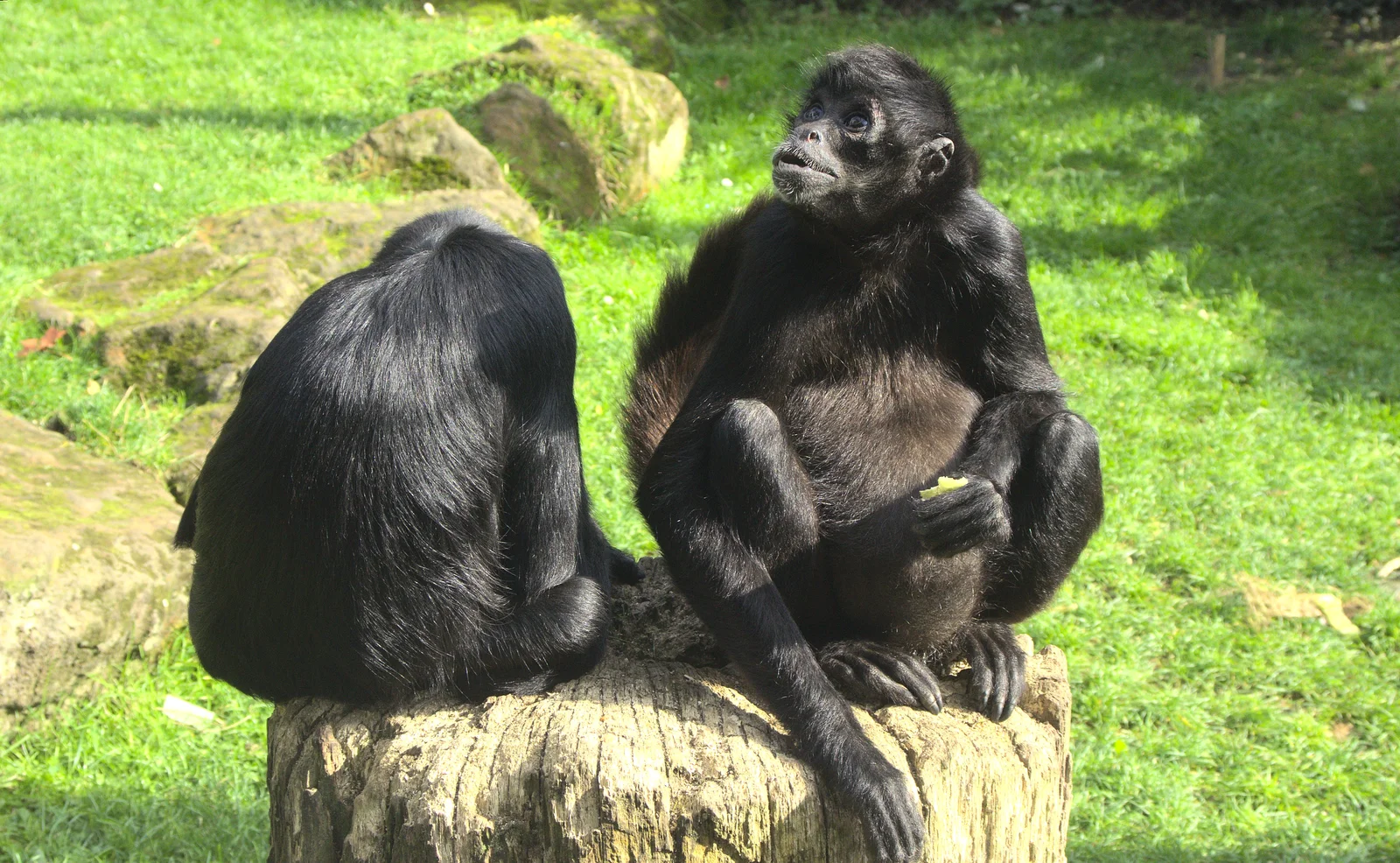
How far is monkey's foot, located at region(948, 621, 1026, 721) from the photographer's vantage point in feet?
10.3

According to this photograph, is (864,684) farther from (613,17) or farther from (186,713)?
(613,17)

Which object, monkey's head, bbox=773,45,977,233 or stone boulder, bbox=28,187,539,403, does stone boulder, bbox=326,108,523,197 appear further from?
monkey's head, bbox=773,45,977,233

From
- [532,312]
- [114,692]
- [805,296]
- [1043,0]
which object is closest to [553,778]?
[532,312]

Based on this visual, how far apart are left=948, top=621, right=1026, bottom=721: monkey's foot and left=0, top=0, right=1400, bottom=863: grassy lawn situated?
154 cm

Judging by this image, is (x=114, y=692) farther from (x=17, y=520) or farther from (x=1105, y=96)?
(x=1105, y=96)

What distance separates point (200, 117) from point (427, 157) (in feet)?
8.25

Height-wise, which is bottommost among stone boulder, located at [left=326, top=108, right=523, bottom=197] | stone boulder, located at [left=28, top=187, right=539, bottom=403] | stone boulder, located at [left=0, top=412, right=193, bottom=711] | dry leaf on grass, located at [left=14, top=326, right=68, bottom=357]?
stone boulder, located at [left=0, top=412, right=193, bottom=711]

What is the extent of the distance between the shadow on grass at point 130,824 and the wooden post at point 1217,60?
10.7 meters

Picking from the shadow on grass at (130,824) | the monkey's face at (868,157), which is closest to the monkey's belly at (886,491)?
the monkey's face at (868,157)

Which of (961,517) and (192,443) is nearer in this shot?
(961,517)

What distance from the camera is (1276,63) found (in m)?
11.9

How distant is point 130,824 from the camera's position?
13.5 feet

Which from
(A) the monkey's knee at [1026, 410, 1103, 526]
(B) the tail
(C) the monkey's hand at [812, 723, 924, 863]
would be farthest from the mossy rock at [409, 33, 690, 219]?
(C) the monkey's hand at [812, 723, 924, 863]

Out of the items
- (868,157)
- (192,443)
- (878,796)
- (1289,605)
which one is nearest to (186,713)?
(192,443)
